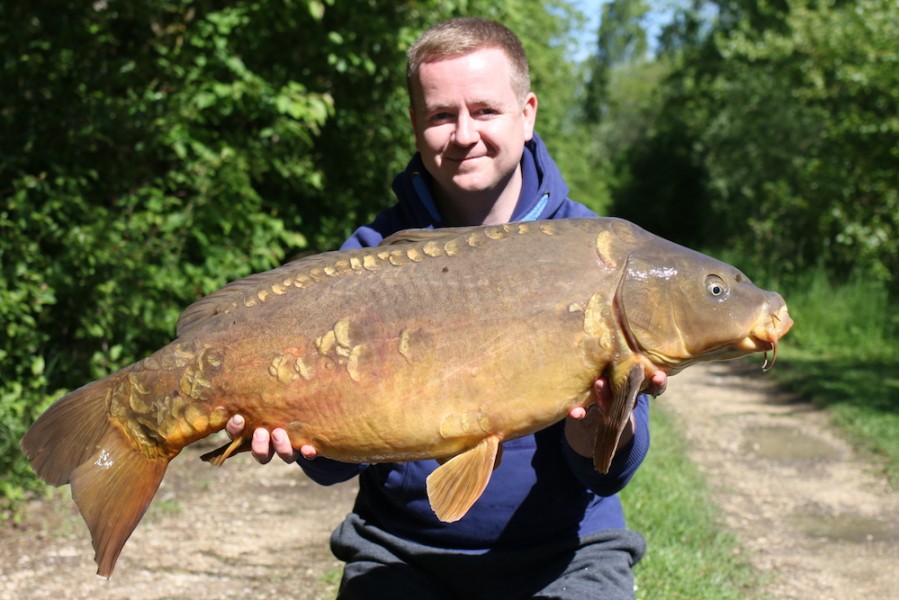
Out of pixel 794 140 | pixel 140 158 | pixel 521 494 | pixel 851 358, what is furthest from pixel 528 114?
pixel 794 140

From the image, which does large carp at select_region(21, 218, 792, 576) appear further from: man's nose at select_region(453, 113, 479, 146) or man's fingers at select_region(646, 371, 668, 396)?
man's nose at select_region(453, 113, 479, 146)

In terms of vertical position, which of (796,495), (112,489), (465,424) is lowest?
(796,495)

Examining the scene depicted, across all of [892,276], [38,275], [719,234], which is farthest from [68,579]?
[719,234]

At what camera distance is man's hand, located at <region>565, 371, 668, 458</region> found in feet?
7.43

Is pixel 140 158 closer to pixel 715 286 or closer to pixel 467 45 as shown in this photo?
pixel 467 45

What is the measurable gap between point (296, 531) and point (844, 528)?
9.52 feet

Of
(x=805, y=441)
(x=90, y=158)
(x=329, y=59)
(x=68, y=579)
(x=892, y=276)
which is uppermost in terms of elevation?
(x=329, y=59)

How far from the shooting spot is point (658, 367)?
89.1 inches

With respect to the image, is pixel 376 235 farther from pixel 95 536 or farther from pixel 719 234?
pixel 719 234

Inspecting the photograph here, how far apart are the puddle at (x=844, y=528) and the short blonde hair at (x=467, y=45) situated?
11.0 feet

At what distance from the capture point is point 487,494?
2816mm

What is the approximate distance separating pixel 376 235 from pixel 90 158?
344cm

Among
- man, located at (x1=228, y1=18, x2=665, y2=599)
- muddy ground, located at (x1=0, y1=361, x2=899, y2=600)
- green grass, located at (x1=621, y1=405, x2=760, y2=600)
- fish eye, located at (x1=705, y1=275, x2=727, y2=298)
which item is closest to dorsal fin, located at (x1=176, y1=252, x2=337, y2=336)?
man, located at (x1=228, y1=18, x2=665, y2=599)

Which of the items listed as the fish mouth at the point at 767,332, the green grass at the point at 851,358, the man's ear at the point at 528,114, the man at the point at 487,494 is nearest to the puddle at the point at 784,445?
the green grass at the point at 851,358
